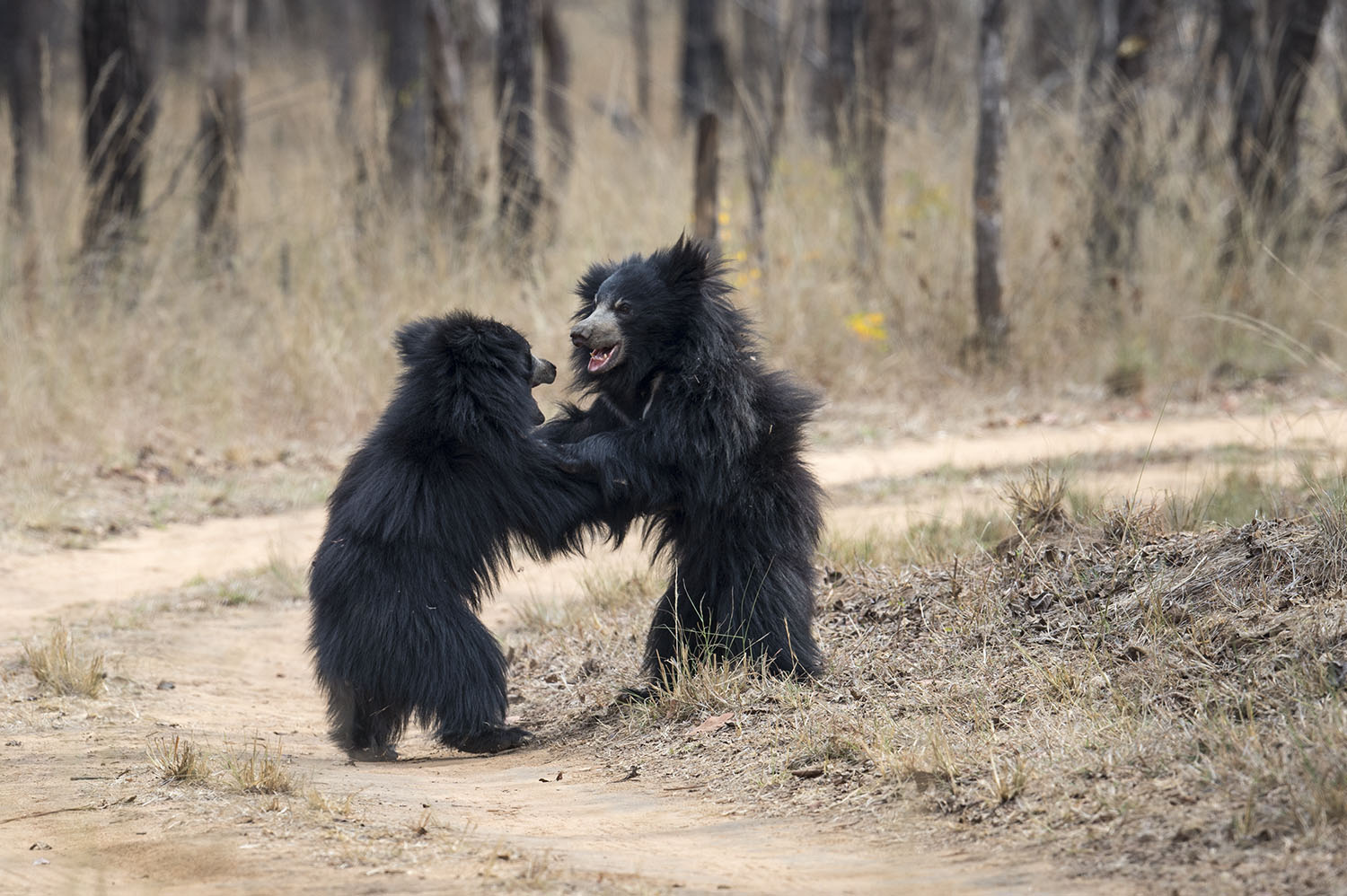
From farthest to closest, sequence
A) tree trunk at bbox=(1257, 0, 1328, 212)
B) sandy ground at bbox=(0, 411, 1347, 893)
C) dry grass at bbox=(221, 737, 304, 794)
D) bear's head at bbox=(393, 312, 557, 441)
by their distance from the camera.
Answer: tree trunk at bbox=(1257, 0, 1328, 212) < bear's head at bbox=(393, 312, 557, 441) < dry grass at bbox=(221, 737, 304, 794) < sandy ground at bbox=(0, 411, 1347, 893)

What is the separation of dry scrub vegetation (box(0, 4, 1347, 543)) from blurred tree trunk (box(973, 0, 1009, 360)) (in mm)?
441

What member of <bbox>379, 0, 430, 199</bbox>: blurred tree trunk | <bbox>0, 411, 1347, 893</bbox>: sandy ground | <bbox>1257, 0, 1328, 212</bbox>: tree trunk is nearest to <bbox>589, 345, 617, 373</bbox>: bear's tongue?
<bbox>0, 411, 1347, 893</bbox>: sandy ground

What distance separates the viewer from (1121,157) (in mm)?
11609

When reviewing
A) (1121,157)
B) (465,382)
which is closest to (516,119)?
(1121,157)

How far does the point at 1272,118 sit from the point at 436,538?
10126mm

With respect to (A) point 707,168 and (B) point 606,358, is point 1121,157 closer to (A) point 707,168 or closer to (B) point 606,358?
(A) point 707,168

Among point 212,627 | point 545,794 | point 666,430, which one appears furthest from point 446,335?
point 212,627

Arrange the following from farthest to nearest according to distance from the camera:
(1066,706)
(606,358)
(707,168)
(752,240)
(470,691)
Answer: (752,240) → (707,168) → (606,358) → (470,691) → (1066,706)

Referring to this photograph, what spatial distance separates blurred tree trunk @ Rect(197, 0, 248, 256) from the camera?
11078 millimetres

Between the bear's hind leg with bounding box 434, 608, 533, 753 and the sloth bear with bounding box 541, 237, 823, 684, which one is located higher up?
the sloth bear with bounding box 541, 237, 823, 684

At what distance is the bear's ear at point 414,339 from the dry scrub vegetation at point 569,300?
4570 mm

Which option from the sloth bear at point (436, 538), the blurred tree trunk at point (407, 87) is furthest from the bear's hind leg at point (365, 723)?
the blurred tree trunk at point (407, 87)

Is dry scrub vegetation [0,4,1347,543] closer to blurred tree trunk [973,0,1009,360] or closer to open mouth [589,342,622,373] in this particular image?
blurred tree trunk [973,0,1009,360]

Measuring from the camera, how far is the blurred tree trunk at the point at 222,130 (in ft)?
36.3
